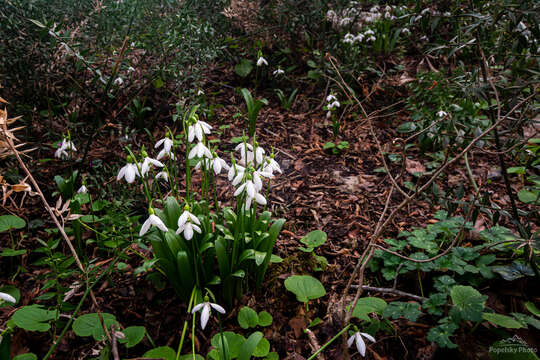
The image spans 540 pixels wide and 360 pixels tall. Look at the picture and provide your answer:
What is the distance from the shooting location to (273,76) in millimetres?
4012

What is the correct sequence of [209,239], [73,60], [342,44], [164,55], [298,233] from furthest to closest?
1. [342,44]
2. [164,55]
3. [73,60]
4. [298,233]
5. [209,239]

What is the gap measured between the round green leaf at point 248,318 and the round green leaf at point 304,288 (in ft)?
0.72

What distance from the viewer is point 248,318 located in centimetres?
159

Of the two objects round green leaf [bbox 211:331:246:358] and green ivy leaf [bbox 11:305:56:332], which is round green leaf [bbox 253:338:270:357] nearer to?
round green leaf [bbox 211:331:246:358]

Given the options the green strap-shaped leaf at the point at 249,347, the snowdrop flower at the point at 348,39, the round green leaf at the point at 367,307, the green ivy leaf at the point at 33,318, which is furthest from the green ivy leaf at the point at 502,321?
the snowdrop flower at the point at 348,39

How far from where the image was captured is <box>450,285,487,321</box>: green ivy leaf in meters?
1.35

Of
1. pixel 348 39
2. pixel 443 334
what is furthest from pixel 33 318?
pixel 348 39

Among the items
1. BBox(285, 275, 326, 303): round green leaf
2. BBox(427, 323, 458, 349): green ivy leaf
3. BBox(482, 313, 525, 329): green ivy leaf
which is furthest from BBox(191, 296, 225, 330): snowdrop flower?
BBox(482, 313, 525, 329): green ivy leaf

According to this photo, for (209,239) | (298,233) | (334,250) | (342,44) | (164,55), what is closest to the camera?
(209,239)

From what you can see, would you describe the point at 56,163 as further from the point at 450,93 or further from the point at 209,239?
the point at 450,93

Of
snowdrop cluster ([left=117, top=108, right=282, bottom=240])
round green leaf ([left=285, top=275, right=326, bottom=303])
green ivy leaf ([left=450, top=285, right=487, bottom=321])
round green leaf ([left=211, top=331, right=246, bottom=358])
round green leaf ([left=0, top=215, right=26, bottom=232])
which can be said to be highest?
snowdrop cluster ([left=117, top=108, right=282, bottom=240])

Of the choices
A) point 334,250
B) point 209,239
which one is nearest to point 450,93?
point 334,250

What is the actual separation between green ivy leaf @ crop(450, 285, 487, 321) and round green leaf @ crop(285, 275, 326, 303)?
1.94 ft

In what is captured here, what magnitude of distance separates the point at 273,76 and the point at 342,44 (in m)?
0.92
